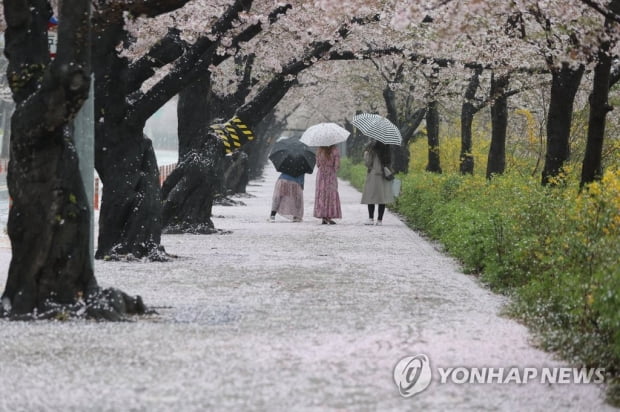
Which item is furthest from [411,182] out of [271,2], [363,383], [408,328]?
[363,383]

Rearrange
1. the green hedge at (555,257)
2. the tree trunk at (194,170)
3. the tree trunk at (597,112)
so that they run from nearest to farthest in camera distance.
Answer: the green hedge at (555,257)
the tree trunk at (597,112)
the tree trunk at (194,170)

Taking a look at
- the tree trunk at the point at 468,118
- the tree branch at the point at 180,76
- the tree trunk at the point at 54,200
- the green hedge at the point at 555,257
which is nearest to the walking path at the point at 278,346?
the green hedge at the point at 555,257

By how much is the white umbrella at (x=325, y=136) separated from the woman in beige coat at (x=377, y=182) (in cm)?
63

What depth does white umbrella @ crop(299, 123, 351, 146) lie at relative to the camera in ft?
78.1

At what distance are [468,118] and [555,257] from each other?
17400mm

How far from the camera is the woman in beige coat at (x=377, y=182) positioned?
23.3 m

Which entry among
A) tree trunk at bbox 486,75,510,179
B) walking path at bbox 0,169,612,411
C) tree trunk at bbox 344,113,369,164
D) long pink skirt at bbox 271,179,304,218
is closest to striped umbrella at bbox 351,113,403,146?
tree trunk at bbox 486,75,510,179

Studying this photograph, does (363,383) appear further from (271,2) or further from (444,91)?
(444,91)

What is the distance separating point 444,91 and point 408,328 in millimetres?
23173

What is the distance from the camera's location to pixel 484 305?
415 inches

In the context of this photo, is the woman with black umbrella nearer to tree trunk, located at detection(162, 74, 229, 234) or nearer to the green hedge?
tree trunk, located at detection(162, 74, 229, 234)

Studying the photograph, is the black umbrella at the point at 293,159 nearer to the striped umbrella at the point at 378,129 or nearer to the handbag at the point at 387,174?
the striped umbrella at the point at 378,129

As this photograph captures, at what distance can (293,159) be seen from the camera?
81.8 ft

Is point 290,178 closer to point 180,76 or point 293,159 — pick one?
point 293,159
